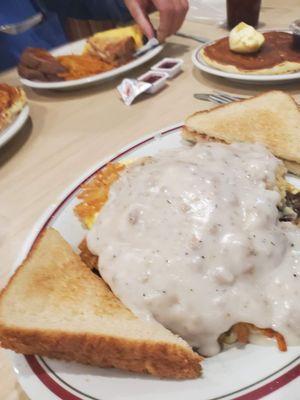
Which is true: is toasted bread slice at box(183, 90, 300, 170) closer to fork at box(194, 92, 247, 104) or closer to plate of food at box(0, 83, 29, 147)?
fork at box(194, 92, 247, 104)

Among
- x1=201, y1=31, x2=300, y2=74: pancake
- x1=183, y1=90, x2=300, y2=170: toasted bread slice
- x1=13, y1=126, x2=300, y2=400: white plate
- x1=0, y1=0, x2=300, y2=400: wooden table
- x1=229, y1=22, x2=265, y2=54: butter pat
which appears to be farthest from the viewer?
x1=229, y1=22, x2=265, y2=54: butter pat

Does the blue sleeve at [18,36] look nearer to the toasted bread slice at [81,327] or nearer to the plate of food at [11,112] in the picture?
the plate of food at [11,112]

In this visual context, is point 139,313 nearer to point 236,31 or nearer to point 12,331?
point 12,331

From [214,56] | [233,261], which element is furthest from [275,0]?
[233,261]

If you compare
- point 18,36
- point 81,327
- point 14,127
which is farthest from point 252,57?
point 18,36

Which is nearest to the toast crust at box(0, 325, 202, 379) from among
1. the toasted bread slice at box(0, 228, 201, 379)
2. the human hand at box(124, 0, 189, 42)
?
the toasted bread slice at box(0, 228, 201, 379)

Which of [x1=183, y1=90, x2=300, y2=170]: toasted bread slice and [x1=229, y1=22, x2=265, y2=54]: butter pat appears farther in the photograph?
[x1=229, y1=22, x2=265, y2=54]: butter pat
